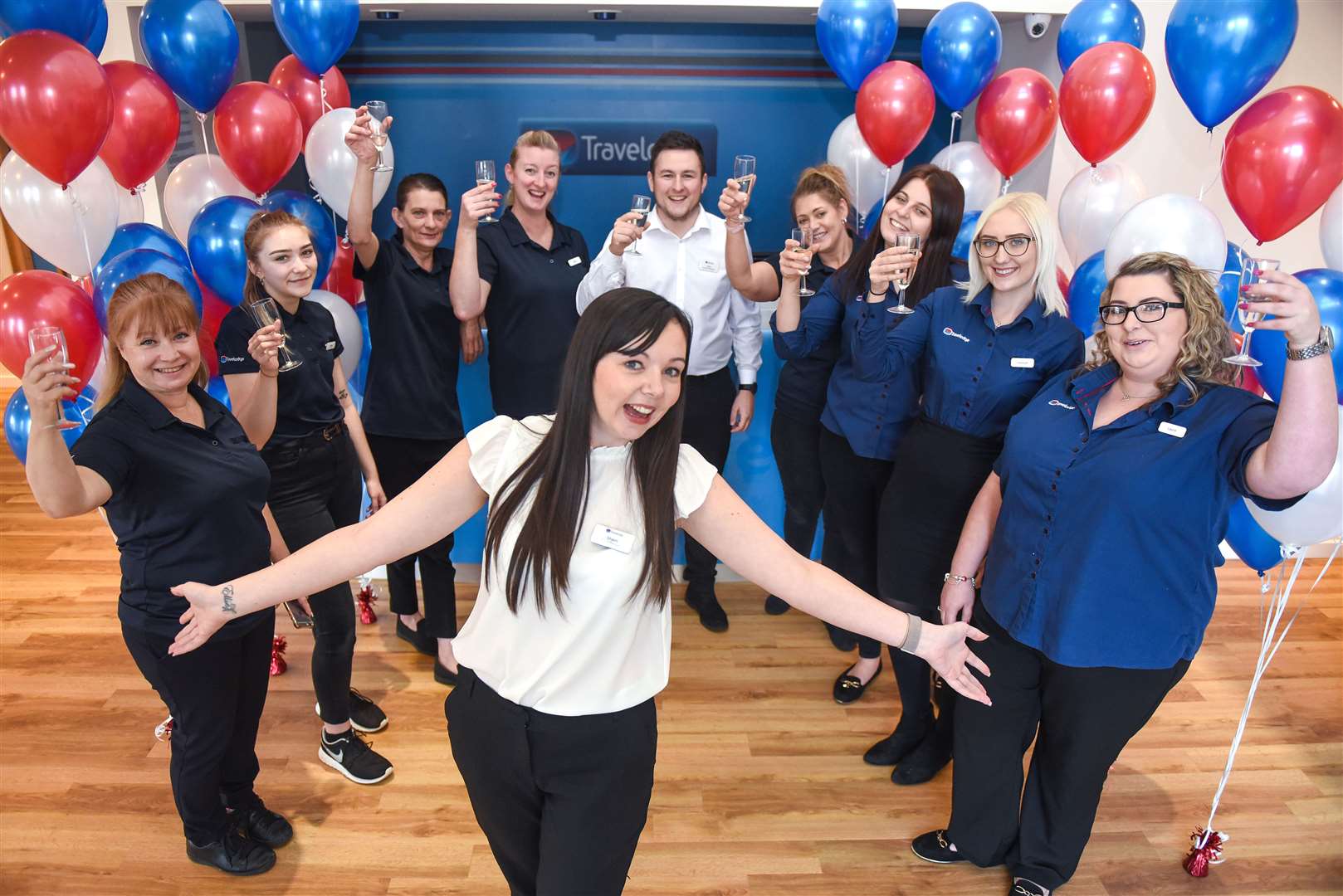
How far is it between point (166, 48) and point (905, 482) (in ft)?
8.87

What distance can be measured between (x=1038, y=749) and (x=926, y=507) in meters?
0.71

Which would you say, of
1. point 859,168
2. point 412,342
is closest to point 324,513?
point 412,342

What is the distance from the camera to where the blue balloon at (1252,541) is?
2.69 metres

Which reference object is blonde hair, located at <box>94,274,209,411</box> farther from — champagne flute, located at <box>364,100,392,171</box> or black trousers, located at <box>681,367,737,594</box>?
black trousers, located at <box>681,367,737,594</box>

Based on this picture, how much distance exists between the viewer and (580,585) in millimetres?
1637

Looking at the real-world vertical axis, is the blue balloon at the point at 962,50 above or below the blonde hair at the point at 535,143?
above

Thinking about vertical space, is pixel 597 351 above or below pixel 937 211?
below

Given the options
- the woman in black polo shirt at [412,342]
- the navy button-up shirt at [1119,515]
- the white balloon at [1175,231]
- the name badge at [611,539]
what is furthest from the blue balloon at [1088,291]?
the woman in black polo shirt at [412,342]

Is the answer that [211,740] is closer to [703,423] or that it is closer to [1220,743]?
[703,423]

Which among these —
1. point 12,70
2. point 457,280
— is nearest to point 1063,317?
point 457,280

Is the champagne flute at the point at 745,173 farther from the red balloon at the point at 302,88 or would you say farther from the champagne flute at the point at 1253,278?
the red balloon at the point at 302,88

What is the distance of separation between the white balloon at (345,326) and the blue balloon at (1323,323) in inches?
112

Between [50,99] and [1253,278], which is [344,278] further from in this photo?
[1253,278]

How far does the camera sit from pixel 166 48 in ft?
9.78
